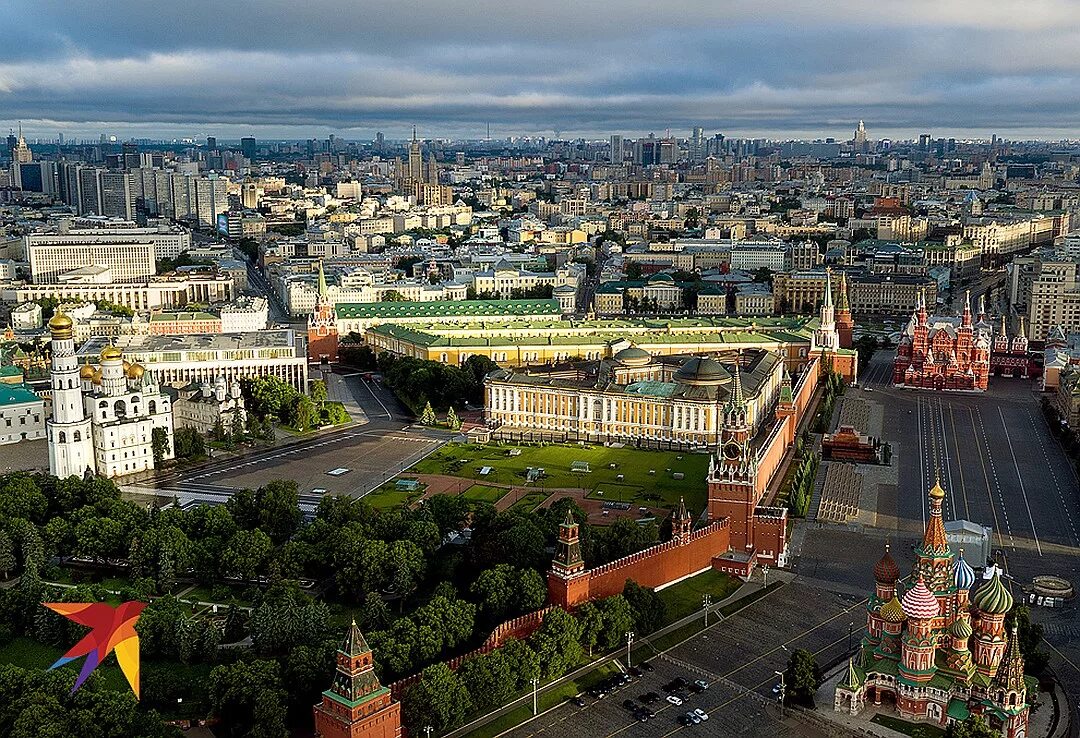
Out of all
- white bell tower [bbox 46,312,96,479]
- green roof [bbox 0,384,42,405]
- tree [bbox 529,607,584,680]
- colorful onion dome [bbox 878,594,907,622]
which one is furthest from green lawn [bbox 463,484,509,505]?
green roof [bbox 0,384,42,405]

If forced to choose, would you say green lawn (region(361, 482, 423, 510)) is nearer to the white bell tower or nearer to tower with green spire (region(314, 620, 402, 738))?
the white bell tower

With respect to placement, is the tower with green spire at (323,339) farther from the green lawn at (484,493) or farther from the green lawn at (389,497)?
the green lawn at (484,493)

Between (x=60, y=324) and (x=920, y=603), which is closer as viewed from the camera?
(x=920, y=603)

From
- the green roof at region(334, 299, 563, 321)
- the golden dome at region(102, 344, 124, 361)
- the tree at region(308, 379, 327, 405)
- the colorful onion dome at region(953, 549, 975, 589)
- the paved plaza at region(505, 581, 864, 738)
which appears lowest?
the paved plaza at region(505, 581, 864, 738)

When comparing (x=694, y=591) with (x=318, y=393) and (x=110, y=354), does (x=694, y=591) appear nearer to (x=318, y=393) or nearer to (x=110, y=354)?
(x=110, y=354)

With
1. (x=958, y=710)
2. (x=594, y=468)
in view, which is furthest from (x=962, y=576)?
(x=594, y=468)

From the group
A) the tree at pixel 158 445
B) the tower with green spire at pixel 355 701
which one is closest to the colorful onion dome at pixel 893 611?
the tower with green spire at pixel 355 701

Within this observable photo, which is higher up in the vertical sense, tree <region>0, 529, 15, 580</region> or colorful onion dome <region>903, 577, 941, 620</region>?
colorful onion dome <region>903, 577, 941, 620</region>
